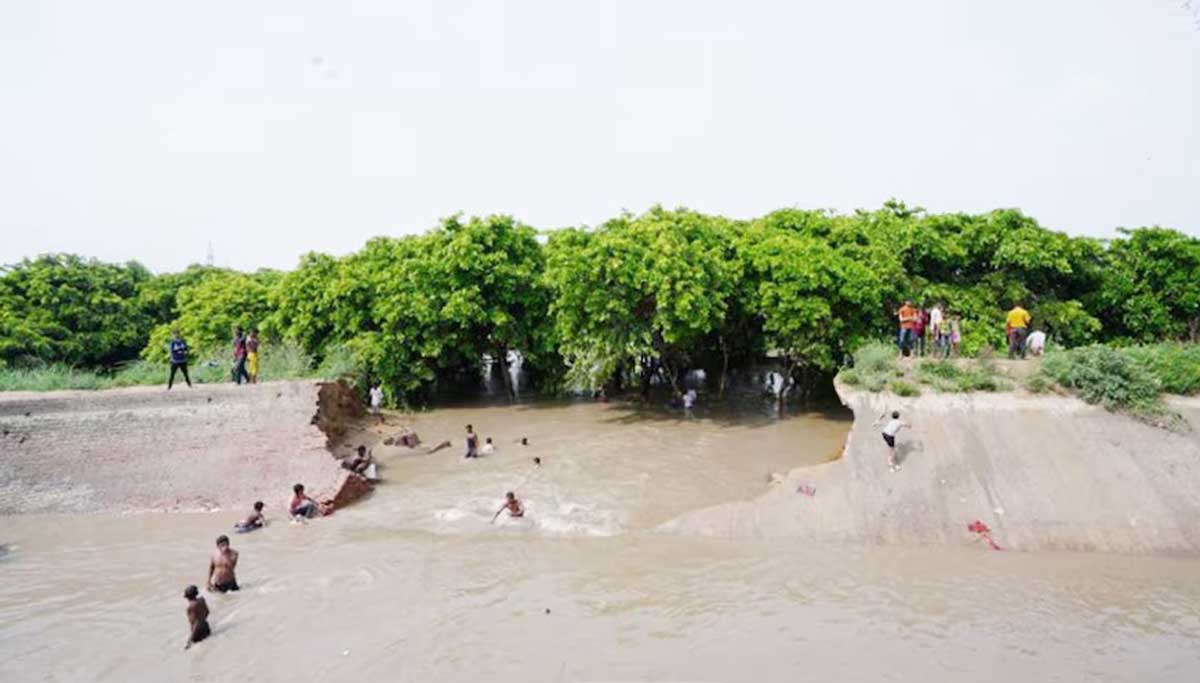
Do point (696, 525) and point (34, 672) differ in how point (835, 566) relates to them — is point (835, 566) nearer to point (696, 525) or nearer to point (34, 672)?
point (696, 525)

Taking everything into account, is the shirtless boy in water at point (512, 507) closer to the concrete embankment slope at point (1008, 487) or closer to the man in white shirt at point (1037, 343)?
the concrete embankment slope at point (1008, 487)

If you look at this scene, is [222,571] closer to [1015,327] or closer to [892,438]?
[892,438]

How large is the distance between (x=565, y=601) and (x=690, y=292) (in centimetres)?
1061

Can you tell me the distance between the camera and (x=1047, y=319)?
2075 centimetres

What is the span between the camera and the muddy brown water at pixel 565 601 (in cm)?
931

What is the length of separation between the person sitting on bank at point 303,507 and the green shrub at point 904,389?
532 inches

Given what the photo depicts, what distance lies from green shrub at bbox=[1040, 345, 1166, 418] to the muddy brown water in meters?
3.79

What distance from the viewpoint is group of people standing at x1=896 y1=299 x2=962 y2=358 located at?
18516mm

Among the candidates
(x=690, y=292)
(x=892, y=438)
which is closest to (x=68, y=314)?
(x=690, y=292)

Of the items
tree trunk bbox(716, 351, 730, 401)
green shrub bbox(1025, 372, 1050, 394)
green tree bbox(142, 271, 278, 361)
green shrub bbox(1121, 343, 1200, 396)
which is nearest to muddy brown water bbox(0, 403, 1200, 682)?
green shrub bbox(1025, 372, 1050, 394)

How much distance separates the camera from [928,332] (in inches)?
784

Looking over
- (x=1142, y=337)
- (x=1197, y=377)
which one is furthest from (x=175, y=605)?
(x=1142, y=337)

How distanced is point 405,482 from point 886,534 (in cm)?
1137

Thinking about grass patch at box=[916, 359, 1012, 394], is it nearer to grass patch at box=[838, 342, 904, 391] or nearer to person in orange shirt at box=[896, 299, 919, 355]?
grass patch at box=[838, 342, 904, 391]
